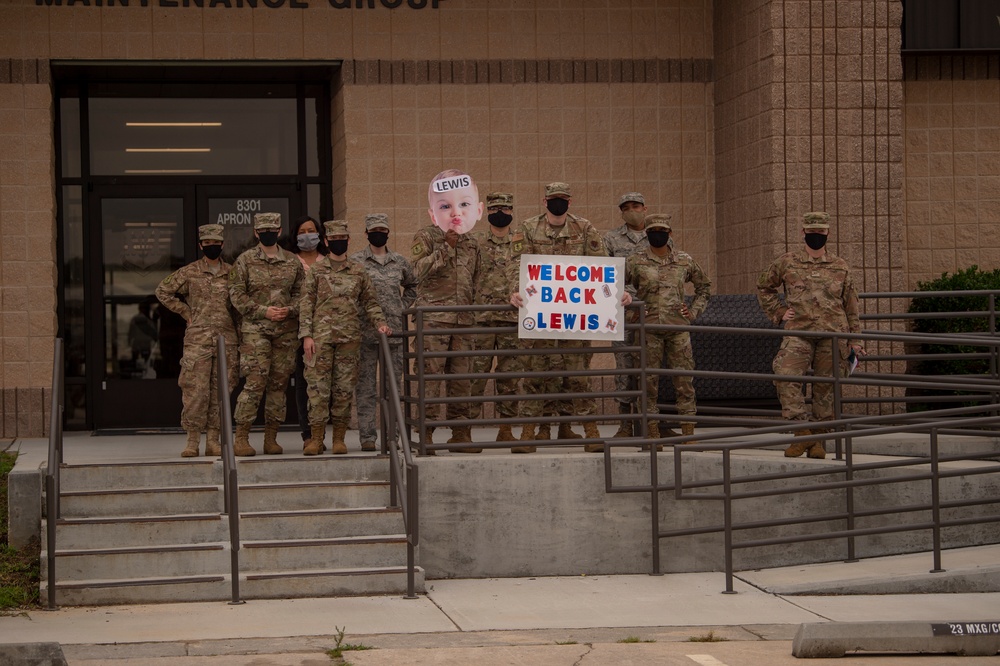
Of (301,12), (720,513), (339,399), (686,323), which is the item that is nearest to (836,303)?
(686,323)

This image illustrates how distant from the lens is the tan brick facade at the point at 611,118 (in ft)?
48.8

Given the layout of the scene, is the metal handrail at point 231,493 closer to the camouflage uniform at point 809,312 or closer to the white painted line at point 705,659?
the white painted line at point 705,659

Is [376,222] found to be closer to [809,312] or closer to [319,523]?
[319,523]

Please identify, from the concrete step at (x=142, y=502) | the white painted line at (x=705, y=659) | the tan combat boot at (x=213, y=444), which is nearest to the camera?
the white painted line at (x=705, y=659)

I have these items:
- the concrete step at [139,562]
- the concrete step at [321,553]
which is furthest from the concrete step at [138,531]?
the concrete step at [321,553]

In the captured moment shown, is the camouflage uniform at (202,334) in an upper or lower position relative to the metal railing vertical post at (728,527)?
upper

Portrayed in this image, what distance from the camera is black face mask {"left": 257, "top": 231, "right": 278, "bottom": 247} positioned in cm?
1221

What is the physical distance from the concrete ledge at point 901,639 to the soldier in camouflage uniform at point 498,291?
4.06 metres

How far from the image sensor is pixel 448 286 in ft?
40.5

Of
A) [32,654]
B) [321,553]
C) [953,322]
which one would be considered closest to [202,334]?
[321,553]

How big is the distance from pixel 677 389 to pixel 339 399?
2751mm

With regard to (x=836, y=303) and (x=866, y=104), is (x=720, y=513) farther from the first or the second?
(x=866, y=104)

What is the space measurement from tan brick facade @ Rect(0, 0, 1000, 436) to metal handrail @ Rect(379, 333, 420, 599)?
4.24 metres

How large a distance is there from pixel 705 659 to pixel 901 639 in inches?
45.7
